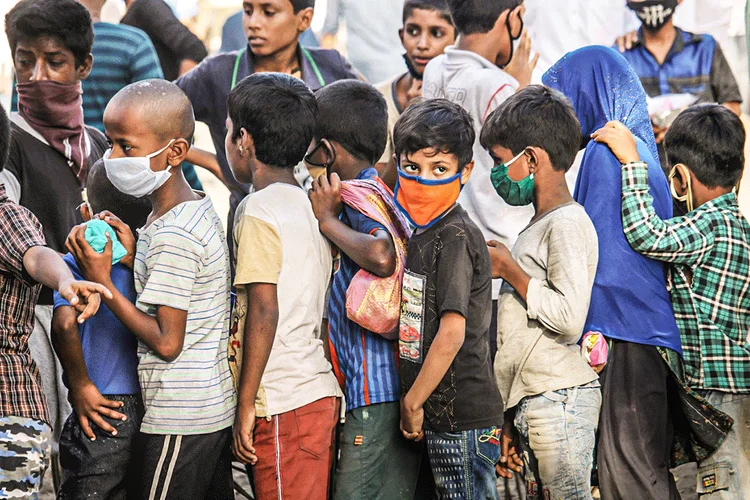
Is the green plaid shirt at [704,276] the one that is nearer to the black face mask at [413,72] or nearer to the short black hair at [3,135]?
the short black hair at [3,135]

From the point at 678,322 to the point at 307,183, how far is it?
6.15 ft

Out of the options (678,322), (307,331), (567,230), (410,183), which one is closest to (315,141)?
(410,183)

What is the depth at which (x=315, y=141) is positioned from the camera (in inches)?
139

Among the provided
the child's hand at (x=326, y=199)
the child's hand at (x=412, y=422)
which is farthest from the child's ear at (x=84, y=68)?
the child's hand at (x=412, y=422)

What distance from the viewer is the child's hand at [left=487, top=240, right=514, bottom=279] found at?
11.1ft

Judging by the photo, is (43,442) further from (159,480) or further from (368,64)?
(368,64)

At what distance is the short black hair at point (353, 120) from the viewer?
348cm

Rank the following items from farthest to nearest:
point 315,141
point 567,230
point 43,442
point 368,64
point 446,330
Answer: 1. point 368,64
2. point 315,141
3. point 567,230
4. point 446,330
5. point 43,442

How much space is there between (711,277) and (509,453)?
104 centimetres

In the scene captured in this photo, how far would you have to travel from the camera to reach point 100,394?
308 cm

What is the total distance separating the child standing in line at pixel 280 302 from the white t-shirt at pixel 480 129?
3.93ft

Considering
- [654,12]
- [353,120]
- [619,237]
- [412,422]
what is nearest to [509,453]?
[412,422]

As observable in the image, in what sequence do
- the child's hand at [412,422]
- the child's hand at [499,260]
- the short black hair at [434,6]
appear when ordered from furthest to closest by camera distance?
the short black hair at [434,6], the child's hand at [499,260], the child's hand at [412,422]

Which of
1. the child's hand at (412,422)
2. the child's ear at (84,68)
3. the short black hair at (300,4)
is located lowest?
the child's hand at (412,422)
